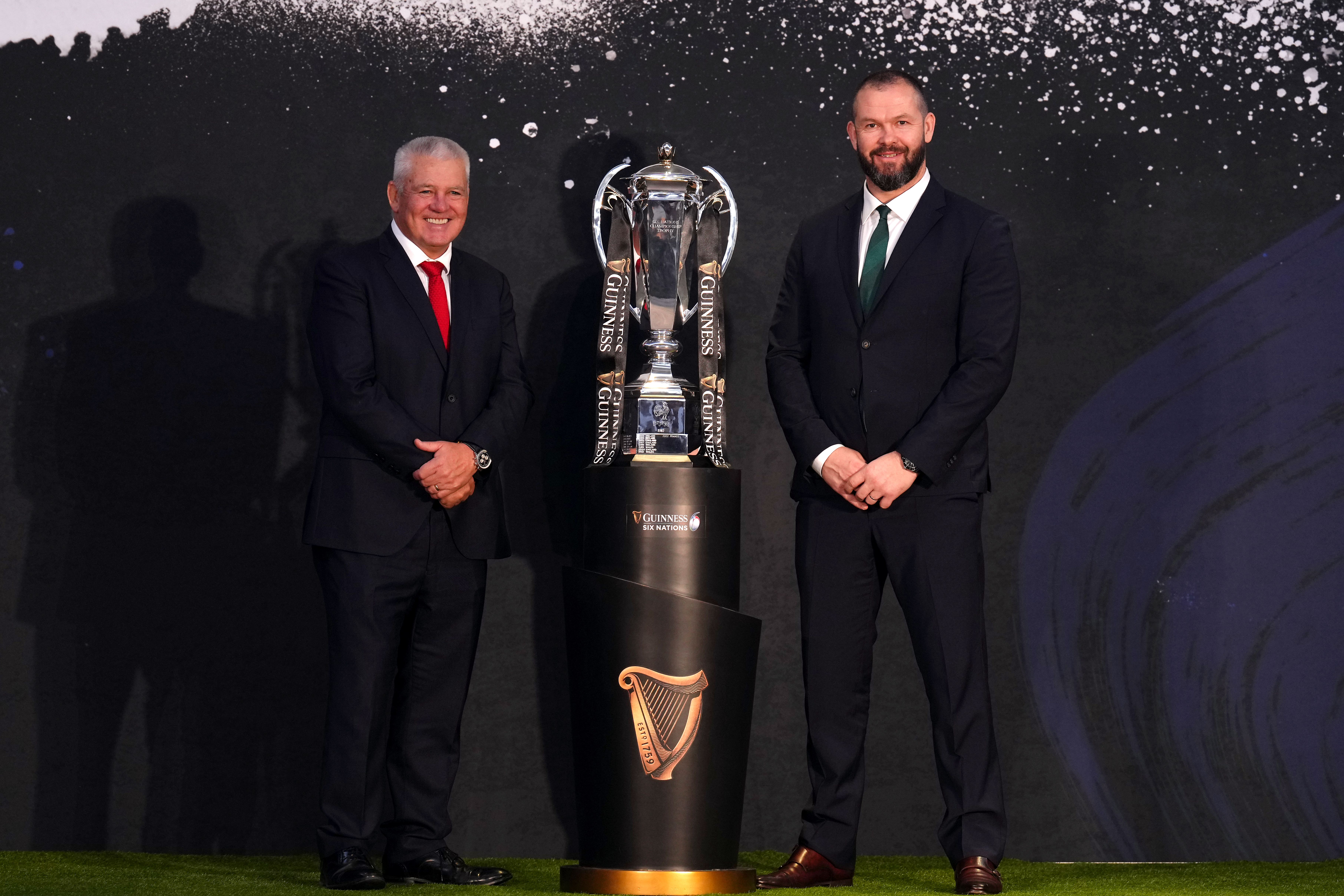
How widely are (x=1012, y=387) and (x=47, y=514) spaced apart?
2.64 m

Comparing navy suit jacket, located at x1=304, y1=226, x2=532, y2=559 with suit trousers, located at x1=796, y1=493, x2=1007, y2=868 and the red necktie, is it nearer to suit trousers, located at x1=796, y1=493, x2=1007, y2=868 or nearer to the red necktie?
the red necktie

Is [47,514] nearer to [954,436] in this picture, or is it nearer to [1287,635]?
[954,436]

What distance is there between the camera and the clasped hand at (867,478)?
2.94 metres

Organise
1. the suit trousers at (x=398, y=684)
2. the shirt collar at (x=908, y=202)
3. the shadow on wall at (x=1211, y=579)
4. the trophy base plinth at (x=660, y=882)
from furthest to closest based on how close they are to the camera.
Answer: the shadow on wall at (x=1211, y=579) → the shirt collar at (x=908, y=202) → the suit trousers at (x=398, y=684) → the trophy base plinth at (x=660, y=882)

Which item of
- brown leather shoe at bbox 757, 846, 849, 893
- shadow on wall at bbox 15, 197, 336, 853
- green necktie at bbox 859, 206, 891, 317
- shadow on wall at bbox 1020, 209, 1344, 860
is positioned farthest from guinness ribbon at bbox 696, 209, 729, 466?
shadow on wall at bbox 15, 197, 336, 853

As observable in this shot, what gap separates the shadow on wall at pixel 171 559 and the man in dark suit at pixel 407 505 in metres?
0.68

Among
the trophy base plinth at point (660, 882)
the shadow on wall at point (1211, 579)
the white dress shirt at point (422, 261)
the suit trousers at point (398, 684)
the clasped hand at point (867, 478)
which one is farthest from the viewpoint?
the shadow on wall at point (1211, 579)

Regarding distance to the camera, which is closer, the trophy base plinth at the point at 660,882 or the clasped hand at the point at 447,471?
the trophy base plinth at the point at 660,882

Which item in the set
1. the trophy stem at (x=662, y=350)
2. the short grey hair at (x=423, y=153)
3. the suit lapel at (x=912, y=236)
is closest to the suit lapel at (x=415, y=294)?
the short grey hair at (x=423, y=153)

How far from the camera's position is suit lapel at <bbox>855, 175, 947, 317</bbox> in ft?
10.2

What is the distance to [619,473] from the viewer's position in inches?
118

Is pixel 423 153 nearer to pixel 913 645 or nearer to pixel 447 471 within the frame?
pixel 447 471

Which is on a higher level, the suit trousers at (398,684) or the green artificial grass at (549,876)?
the suit trousers at (398,684)

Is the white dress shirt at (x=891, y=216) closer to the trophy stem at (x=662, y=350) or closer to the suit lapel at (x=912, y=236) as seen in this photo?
the suit lapel at (x=912, y=236)
